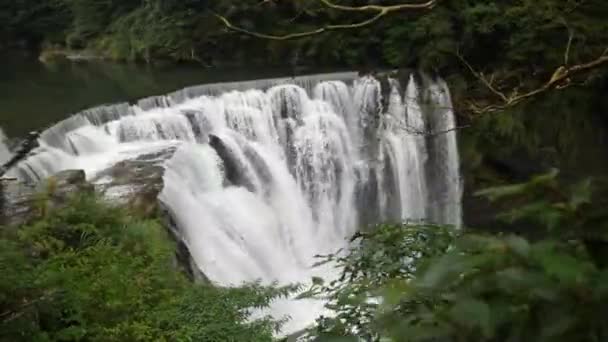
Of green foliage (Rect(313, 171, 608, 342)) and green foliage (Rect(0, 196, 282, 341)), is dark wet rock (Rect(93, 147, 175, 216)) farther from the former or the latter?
green foliage (Rect(313, 171, 608, 342))

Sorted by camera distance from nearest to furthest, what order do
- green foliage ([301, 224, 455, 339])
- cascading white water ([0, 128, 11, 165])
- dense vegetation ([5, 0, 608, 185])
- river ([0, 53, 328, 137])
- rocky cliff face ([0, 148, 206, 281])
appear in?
green foliage ([301, 224, 455, 339])
rocky cliff face ([0, 148, 206, 281])
cascading white water ([0, 128, 11, 165])
river ([0, 53, 328, 137])
dense vegetation ([5, 0, 608, 185])

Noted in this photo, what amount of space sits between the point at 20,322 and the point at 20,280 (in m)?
0.48

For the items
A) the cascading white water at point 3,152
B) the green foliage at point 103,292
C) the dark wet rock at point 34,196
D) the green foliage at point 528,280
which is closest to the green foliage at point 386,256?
the green foliage at point 528,280

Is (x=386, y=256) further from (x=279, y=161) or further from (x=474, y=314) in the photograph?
(x=279, y=161)

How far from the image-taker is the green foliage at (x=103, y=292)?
3486 millimetres

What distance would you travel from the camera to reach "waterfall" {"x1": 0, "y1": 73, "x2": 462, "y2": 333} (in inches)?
389

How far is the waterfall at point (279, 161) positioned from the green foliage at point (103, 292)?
3247 millimetres

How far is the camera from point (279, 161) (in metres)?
12.0

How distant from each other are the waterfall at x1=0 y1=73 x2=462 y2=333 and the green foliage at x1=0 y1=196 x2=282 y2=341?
10.7ft

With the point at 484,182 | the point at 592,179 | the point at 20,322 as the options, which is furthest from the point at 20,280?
the point at 484,182

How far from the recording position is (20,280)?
11.5ft

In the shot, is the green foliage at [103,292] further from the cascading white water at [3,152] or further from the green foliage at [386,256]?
the cascading white water at [3,152]

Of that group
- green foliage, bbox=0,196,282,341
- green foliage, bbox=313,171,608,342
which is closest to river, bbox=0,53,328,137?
green foliage, bbox=0,196,282,341

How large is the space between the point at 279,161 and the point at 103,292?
7.63 metres
